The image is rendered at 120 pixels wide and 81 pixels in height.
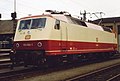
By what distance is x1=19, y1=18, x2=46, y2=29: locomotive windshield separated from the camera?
16.1 m

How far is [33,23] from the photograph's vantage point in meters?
16.4

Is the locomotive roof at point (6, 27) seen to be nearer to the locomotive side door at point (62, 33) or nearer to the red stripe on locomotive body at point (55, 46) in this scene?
the red stripe on locomotive body at point (55, 46)

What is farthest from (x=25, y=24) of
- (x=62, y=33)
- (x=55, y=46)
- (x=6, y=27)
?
(x=6, y=27)

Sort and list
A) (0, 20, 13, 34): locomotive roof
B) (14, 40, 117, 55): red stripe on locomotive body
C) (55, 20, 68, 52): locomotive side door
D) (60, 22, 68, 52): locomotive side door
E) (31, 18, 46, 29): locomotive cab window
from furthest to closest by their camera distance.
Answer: (0, 20, 13, 34): locomotive roof → (60, 22, 68, 52): locomotive side door → (55, 20, 68, 52): locomotive side door → (31, 18, 46, 29): locomotive cab window → (14, 40, 117, 55): red stripe on locomotive body

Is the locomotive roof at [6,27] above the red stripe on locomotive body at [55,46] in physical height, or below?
above

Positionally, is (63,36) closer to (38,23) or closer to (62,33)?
(62,33)

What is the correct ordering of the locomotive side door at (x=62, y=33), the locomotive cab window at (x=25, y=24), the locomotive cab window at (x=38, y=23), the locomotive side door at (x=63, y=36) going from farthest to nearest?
1. the locomotive side door at (x=63, y=36)
2. the locomotive cab window at (x=25, y=24)
3. the locomotive side door at (x=62, y=33)
4. the locomotive cab window at (x=38, y=23)

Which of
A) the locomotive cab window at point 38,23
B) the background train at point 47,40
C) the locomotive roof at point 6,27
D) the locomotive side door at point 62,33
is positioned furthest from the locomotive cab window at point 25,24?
the locomotive roof at point 6,27

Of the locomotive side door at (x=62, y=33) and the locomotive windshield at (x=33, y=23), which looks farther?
the locomotive side door at (x=62, y=33)

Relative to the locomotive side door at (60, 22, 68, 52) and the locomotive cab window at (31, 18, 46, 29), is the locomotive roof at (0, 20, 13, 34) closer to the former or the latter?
the locomotive side door at (60, 22, 68, 52)

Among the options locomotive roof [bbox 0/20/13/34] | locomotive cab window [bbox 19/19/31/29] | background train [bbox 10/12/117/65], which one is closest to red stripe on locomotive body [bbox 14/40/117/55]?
background train [bbox 10/12/117/65]

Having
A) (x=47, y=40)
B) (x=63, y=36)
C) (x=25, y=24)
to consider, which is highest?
(x=25, y=24)

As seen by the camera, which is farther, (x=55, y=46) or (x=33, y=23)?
(x=33, y=23)

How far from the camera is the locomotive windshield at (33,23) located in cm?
1606
